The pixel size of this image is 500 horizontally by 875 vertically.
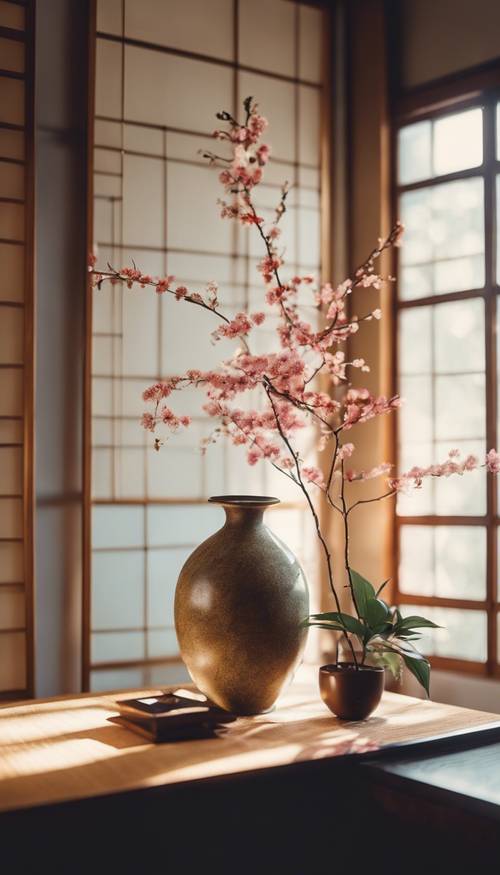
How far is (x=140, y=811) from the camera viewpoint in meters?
1.46

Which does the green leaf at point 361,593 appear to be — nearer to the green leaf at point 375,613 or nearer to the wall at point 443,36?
the green leaf at point 375,613

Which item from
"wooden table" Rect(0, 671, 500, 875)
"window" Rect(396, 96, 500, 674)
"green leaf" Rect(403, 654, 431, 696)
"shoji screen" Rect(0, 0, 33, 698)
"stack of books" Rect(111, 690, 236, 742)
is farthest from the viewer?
"window" Rect(396, 96, 500, 674)

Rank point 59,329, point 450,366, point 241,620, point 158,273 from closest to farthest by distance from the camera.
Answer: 1. point 241,620
2. point 59,329
3. point 158,273
4. point 450,366

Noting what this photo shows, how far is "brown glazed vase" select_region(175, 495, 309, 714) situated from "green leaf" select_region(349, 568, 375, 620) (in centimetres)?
10

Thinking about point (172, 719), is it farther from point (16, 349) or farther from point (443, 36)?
point (443, 36)

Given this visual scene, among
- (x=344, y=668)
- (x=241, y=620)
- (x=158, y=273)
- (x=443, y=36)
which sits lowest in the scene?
(x=344, y=668)

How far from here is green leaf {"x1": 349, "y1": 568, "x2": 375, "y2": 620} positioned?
6.40 feet

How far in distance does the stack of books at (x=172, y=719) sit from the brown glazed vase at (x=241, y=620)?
0.23 feet

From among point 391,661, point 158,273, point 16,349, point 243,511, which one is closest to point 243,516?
point 243,511

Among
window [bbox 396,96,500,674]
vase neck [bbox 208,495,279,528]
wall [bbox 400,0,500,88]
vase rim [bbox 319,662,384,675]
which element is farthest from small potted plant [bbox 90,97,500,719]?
wall [bbox 400,0,500,88]

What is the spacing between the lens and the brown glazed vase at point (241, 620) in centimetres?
186

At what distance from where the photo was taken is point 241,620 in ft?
6.06

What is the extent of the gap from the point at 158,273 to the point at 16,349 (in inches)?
24.7

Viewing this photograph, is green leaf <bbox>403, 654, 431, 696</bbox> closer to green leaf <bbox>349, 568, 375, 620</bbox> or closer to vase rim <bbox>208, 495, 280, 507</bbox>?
green leaf <bbox>349, 568, 375, 620</bbox>
